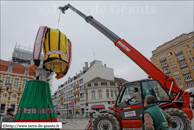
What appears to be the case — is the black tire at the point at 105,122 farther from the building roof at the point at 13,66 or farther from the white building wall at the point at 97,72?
the white building wall at the point at 97,72

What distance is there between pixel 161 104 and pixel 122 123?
1702 mm

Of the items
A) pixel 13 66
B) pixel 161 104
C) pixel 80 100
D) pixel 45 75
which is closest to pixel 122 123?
pixel 161 104

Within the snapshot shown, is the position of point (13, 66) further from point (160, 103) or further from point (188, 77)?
point (188, 77)

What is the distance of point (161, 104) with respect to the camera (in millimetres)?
4746

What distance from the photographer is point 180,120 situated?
4.40 metres

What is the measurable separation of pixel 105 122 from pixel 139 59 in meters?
3.26

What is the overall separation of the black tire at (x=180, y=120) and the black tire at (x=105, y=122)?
200 centimetres

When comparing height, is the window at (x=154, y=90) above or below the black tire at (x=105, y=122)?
above

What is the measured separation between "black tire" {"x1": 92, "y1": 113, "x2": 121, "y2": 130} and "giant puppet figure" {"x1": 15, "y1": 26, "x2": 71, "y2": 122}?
2.12 meters

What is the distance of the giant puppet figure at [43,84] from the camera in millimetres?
3184

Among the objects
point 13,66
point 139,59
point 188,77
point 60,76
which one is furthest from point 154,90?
point 188,77

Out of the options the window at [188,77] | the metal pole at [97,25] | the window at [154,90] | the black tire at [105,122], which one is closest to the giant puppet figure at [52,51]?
the black tire at [105,122]

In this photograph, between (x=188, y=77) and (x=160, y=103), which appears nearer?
(x=160, y=103)

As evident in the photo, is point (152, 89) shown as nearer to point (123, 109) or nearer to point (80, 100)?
point (123, 109)
